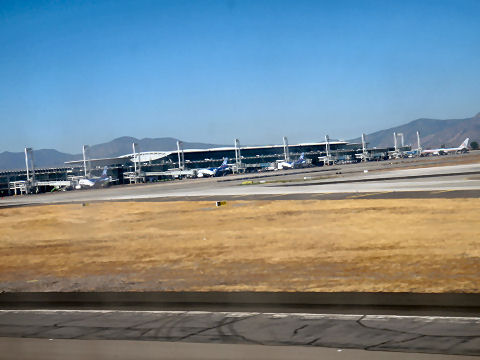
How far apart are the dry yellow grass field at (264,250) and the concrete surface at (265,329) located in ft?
9.87

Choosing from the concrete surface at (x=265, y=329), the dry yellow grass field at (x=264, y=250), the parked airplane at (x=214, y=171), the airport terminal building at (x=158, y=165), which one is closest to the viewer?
the concrete surface at (x=265, y=329)

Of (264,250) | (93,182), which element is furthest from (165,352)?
(93,182)

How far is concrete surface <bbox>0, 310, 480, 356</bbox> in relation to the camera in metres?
9.73

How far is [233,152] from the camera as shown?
179 metres

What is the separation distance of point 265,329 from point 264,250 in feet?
37.4

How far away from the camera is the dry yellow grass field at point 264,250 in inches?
642

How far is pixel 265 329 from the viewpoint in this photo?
11133 mm

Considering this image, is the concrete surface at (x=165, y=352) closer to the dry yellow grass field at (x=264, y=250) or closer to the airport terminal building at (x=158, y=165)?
the dry yellow grass field at (x=264, y=250)

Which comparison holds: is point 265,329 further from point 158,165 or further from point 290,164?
point 290,164

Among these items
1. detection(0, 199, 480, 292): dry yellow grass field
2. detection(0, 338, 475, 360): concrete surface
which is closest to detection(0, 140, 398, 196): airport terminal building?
detection(0, 199, 480, 292): dry yellow grass field

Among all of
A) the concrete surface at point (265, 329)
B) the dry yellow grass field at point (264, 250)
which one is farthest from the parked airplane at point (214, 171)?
the concrete surface at point (265, 329)

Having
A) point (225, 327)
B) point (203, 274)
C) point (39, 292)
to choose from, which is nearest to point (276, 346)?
point (225, 327)

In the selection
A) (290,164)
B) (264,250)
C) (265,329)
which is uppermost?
(290,164)

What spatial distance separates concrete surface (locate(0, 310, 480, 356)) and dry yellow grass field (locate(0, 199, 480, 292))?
301 centimetres
